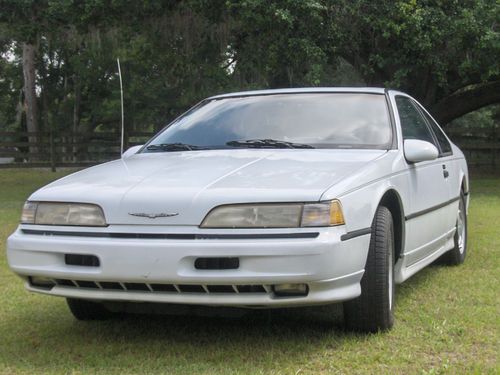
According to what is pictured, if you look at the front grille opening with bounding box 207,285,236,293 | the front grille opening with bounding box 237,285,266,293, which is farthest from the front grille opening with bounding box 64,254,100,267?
the front grille opening with bounding box 237,285,266,293

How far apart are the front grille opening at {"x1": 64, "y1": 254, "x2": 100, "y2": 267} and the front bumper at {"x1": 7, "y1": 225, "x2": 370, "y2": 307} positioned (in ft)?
0.07

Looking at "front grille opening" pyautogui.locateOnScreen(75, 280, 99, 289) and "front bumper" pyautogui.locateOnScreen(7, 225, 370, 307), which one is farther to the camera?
"front grille opening" pyautogui.locateOnScreen(75, 280, 99, 289)

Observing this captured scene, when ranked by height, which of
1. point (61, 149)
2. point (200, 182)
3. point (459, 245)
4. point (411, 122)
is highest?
point (411, 122)

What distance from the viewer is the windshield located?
4277 millimetres

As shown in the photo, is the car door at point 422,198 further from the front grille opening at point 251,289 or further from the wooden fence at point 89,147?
the wooden fence at point 89,147

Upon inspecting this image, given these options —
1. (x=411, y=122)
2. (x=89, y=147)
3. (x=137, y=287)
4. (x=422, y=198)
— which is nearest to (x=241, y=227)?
(x=137, y=287)

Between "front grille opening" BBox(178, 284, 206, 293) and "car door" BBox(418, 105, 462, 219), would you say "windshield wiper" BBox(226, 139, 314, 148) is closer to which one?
"front grille opening" BBox(178, 284, 206, 293)

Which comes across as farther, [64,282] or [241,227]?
[64,282]

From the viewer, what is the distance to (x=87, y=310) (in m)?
4.09

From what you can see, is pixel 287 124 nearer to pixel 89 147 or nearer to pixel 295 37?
pixel 295 37

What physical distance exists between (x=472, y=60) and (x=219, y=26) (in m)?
5.50

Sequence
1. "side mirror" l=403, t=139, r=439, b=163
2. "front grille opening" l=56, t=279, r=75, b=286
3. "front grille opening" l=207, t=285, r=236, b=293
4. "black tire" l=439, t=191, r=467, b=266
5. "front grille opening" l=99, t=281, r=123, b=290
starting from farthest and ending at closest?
"black tire" l=439, t=191, r=467, b=266, "side mirror" l=403, t=139, r=439, b=163, "front grille opening" l=56, t=279, r=75, b=286, "front grille opening" l=99, t=281, r=123, b=290, "front grille opening" l=207, t=285, r=236, b=293

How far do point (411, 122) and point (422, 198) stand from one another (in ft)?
2.47

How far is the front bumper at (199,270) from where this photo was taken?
10.2ft
